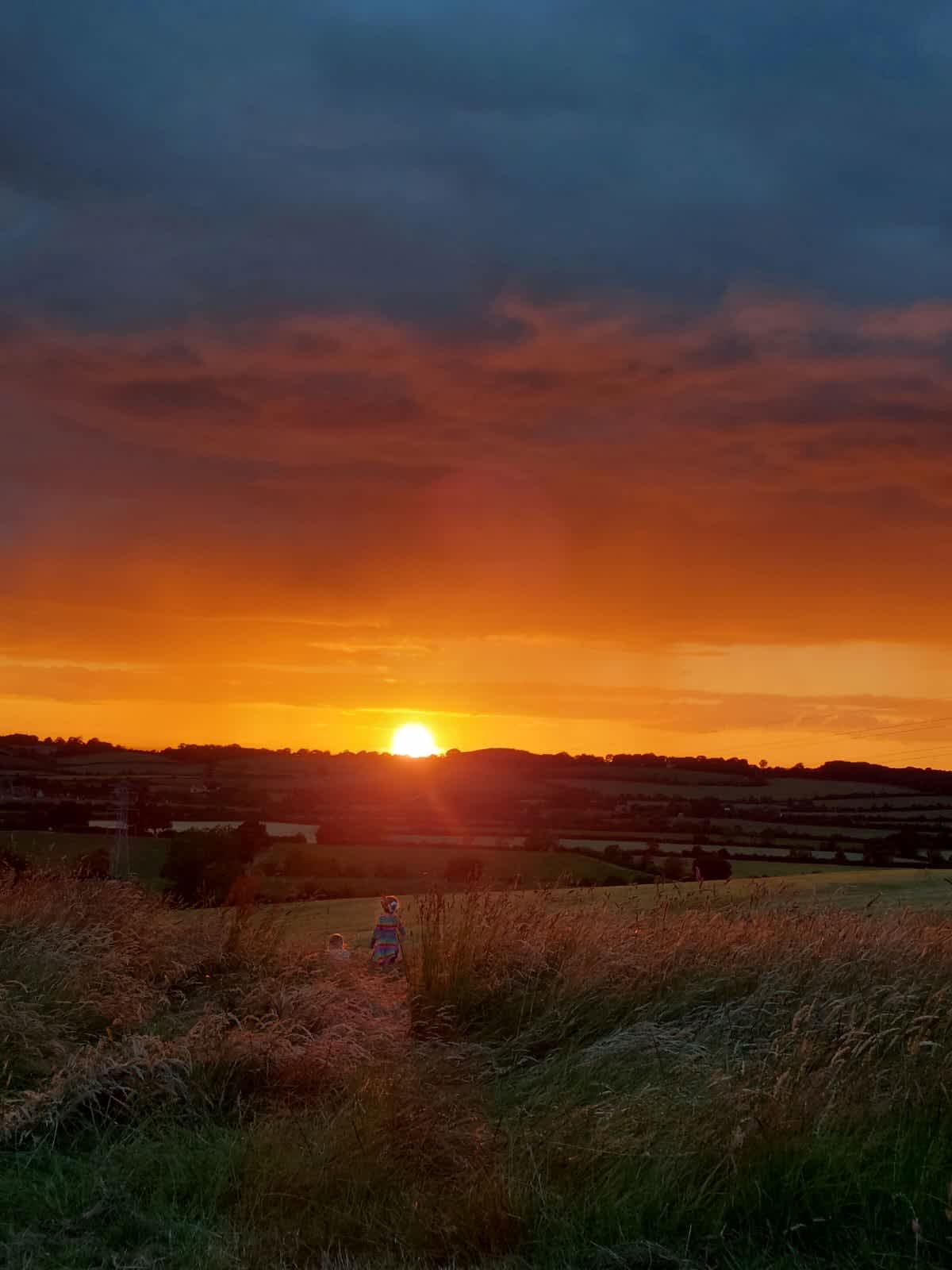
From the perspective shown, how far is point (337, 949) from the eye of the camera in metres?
13.6

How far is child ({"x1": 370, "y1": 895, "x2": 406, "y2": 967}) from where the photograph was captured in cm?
1370

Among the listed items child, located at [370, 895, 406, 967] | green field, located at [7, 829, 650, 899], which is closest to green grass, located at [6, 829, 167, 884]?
green field, located at [7, 829, 650, 899]

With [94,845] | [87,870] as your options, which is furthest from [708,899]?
[94,845]

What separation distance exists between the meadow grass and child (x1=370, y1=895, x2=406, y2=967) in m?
0.91

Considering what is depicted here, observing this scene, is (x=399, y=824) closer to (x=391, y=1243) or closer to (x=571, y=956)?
(x=571, y=956)

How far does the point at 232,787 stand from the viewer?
193ft

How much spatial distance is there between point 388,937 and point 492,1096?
19.7 feet

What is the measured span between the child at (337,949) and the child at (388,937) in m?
0.34

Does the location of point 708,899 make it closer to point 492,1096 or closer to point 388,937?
point 388,937

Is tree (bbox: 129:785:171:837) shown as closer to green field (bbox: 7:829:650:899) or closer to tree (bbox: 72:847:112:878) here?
green field (bbox: 7:829:650:899)

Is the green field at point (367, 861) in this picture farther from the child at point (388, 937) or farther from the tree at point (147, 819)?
the child at point (388, 937)

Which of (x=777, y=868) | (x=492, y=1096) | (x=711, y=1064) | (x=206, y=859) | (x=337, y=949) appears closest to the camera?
(x=711, y=1064)

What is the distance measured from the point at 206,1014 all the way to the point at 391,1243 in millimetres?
4661

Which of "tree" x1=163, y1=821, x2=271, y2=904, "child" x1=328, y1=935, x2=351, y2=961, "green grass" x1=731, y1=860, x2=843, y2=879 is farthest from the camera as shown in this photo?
"green grass" x1=731, y1=860, x2=843, y2=879
